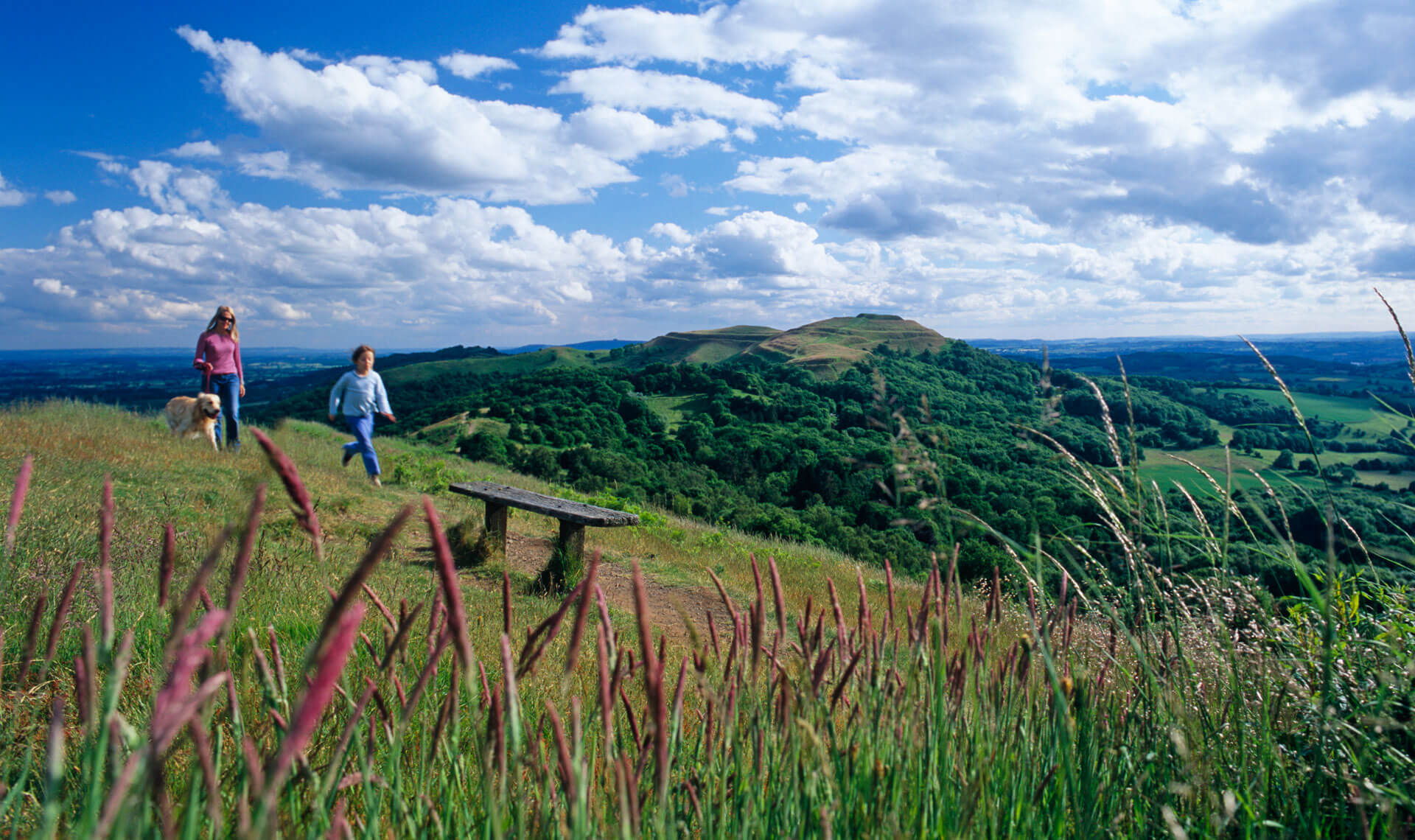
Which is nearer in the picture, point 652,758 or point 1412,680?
point 652,758

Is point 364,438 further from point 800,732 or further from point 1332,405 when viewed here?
point 1332,405

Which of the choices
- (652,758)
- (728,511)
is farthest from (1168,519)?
(728,511)

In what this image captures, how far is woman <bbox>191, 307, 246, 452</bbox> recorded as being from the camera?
9656mm

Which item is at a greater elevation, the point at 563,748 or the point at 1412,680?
the point at 563,748

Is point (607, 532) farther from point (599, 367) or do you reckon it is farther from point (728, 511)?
point (599, 367)

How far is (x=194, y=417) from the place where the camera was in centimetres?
1082

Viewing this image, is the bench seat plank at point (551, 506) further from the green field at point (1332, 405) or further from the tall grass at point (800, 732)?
the green field at point (1332, 405)

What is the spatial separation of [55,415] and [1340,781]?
1434 cm

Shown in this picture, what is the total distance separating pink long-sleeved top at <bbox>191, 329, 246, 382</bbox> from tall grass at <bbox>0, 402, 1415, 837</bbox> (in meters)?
8.48

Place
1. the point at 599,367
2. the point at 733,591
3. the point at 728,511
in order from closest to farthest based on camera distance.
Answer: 1. the point at 733,591
2. the point at 728,511
3. the point at 599,367

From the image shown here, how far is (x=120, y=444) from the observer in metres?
9.34

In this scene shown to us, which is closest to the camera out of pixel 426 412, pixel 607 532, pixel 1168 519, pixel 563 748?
pixel 563 748

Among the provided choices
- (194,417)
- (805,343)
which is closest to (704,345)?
(805,343)

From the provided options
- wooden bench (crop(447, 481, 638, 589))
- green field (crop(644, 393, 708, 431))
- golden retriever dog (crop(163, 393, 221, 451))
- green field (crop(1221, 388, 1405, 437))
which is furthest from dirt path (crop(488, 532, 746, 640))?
green field (crop(644, 393, 708, 431))
